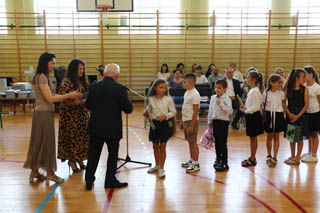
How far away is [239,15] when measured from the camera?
415 inches

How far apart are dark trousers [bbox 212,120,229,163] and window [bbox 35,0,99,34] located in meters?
7.82

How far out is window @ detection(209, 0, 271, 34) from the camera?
10336mm

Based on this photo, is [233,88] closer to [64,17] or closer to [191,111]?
[191,111]

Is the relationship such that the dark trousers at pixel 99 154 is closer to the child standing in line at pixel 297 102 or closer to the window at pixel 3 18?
the child standing in line at pixel 297 102

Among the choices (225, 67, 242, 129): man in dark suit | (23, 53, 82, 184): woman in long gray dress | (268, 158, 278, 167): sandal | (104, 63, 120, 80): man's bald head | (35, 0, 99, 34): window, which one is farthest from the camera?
(35, 0, 99, 34): window

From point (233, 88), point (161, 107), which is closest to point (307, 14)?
point (233, 88)

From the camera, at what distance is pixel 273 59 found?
33.9 feet

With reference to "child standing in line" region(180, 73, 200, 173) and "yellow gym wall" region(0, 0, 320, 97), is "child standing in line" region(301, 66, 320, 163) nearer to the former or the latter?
"child standing in line" region(180, 73, 200, 173)

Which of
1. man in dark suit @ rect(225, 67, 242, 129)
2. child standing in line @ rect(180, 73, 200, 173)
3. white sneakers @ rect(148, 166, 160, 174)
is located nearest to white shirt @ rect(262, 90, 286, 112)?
→ child standing in line @ rect(180, 73, 200, 173)

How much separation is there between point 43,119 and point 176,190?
5.73 ft

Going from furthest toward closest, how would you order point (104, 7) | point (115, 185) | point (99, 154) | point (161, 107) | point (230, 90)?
1. point (104, 7)
2. point (230, 90)
3. point (161, 107)
4. point (115, 185)
5. point (99, 154)

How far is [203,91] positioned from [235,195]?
4.01m

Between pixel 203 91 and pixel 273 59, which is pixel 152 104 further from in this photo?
pixel 273 59

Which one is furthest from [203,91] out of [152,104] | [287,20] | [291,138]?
[287,20]
